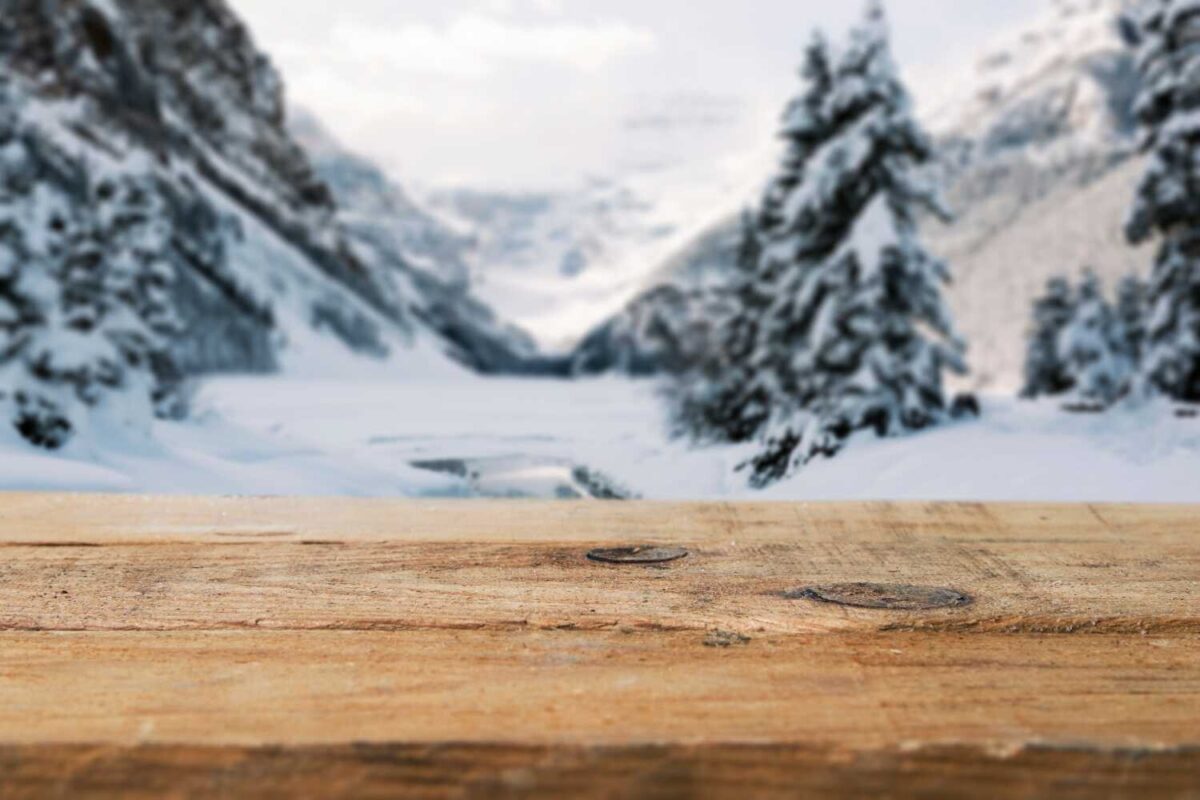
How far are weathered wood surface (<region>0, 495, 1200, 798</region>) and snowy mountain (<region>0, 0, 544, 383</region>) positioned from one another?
17261mm

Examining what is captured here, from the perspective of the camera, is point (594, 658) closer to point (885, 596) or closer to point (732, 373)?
point (885, 596)

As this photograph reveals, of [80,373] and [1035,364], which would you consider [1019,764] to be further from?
[1035,364]

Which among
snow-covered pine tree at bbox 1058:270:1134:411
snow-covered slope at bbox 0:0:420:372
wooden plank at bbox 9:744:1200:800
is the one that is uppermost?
snow-covered slope at bbox 0:0:420:372

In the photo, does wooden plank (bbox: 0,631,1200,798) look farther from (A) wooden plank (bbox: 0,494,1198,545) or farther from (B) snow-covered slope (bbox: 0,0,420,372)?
(B) snow-covered slope (bbox: 0,0,420,372)

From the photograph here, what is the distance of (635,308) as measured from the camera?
110375 millimetres

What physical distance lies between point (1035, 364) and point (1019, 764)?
41.4 meters

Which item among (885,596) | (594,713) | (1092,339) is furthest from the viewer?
(1092,339)

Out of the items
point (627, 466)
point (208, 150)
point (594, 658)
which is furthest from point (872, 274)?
point (208, 150)

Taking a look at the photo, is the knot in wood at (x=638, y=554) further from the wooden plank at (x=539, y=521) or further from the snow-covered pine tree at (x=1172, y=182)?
the snow-covered pine tree at (x=1172, y=182)

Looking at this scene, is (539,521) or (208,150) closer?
(539,521)

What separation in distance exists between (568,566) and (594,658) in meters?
0.43

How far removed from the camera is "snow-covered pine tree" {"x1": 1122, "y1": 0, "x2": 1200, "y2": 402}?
600 inches

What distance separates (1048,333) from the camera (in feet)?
127

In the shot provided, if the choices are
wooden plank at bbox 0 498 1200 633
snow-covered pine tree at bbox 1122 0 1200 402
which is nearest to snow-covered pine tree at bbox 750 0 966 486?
snow-covered pine tree at bbox 1122 0 1200 402
